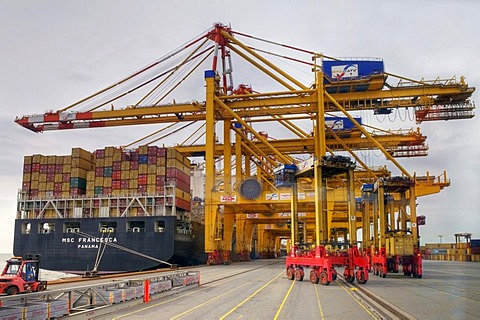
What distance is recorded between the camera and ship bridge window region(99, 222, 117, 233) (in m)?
39.4

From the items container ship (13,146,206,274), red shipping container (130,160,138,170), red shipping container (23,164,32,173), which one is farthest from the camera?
red shipping container (23,164,32,173)

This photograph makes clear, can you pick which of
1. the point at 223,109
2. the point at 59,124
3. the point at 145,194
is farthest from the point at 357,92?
the point at 59,124

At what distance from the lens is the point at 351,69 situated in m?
38.1

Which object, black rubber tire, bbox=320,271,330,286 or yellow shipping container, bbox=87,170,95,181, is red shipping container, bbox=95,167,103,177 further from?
black rubber tire, bbox=320,271,330,286

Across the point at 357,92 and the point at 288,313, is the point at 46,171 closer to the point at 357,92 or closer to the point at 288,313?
the point at 357,92

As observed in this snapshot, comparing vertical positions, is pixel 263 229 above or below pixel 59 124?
below

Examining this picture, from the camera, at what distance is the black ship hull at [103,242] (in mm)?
38312

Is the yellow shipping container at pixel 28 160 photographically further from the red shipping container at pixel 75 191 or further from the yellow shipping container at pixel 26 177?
the red shipping container at pixel 75 191

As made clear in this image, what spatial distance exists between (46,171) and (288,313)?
36.3m

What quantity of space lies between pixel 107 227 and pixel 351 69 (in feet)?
81.5

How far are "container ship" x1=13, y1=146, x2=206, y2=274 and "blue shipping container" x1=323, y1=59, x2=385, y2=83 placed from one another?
51.2 ft

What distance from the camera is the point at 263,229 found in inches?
3268

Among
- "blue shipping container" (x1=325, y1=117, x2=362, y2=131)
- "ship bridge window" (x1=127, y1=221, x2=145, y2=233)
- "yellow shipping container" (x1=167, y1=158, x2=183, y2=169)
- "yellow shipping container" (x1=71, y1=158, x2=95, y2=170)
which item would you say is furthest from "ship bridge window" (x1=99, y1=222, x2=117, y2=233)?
"blue shipping container" (x1=325, y1=117, x2=362, y2=131)

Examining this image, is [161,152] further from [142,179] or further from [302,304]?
[302,304]
